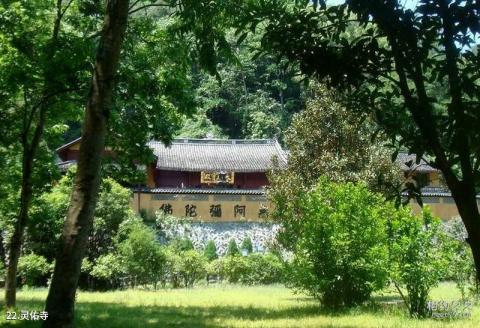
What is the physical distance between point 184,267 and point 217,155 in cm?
1675

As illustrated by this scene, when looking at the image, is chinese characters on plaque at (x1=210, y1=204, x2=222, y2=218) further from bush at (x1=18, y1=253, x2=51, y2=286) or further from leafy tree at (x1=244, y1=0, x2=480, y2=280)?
leafy tree at (x1=244, y1=0, x2=480, y2=280)

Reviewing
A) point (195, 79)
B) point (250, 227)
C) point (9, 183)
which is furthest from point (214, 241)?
point (195, 79)

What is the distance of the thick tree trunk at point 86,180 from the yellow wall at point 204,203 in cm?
2370

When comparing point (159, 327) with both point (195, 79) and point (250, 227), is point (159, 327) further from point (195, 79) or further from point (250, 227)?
point (195, 79)

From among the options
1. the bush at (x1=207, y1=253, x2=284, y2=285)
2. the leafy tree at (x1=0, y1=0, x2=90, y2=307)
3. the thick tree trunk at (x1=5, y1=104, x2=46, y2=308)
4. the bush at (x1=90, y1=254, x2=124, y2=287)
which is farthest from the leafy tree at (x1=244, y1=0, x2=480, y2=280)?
the bush at (x1=207, y1=253, x2=284, y2=285)

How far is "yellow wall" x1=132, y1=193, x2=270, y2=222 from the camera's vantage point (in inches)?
1133

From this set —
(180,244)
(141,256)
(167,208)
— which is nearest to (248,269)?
(180,244)

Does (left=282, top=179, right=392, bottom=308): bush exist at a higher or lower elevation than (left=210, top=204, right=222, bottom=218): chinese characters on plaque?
lower

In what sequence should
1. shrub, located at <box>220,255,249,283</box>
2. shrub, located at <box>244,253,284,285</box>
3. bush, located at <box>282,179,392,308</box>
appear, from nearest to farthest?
bush, located at <box>282,179,392,308</box> → shrub, located at <box>220,255,249,283</box> → shrub, located at <box>244,253,284,285</box>

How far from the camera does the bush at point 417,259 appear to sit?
9742 millimetres

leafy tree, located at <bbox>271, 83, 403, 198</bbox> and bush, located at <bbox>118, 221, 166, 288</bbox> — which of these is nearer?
leafy tree, located at <bbox>271, 83, 403, 198</bbox>

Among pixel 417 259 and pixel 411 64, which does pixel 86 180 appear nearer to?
pixel 411 64

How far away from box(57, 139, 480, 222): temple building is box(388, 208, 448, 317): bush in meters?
17.3

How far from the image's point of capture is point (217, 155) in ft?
120
